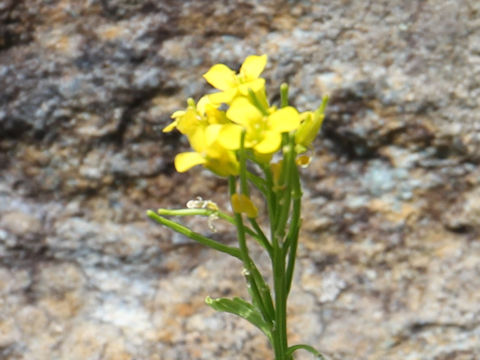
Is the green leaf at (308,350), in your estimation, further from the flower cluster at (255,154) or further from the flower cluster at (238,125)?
the flower cluster at (238,125)

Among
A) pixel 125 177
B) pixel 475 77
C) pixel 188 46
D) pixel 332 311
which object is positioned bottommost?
pixel 332 311

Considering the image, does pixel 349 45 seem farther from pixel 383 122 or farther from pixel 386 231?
pixel 386 231

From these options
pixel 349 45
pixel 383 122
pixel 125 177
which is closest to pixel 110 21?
pixel 125 177

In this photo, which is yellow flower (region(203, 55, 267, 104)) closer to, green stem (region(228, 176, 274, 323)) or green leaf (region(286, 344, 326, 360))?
green stem (region(228, 176, 274, 323))

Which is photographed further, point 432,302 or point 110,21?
point 110,21

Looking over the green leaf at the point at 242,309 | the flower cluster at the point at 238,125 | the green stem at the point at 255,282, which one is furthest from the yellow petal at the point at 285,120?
the green leaf at the point at 242,309

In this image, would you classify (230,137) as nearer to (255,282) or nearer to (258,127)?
(258,127)
